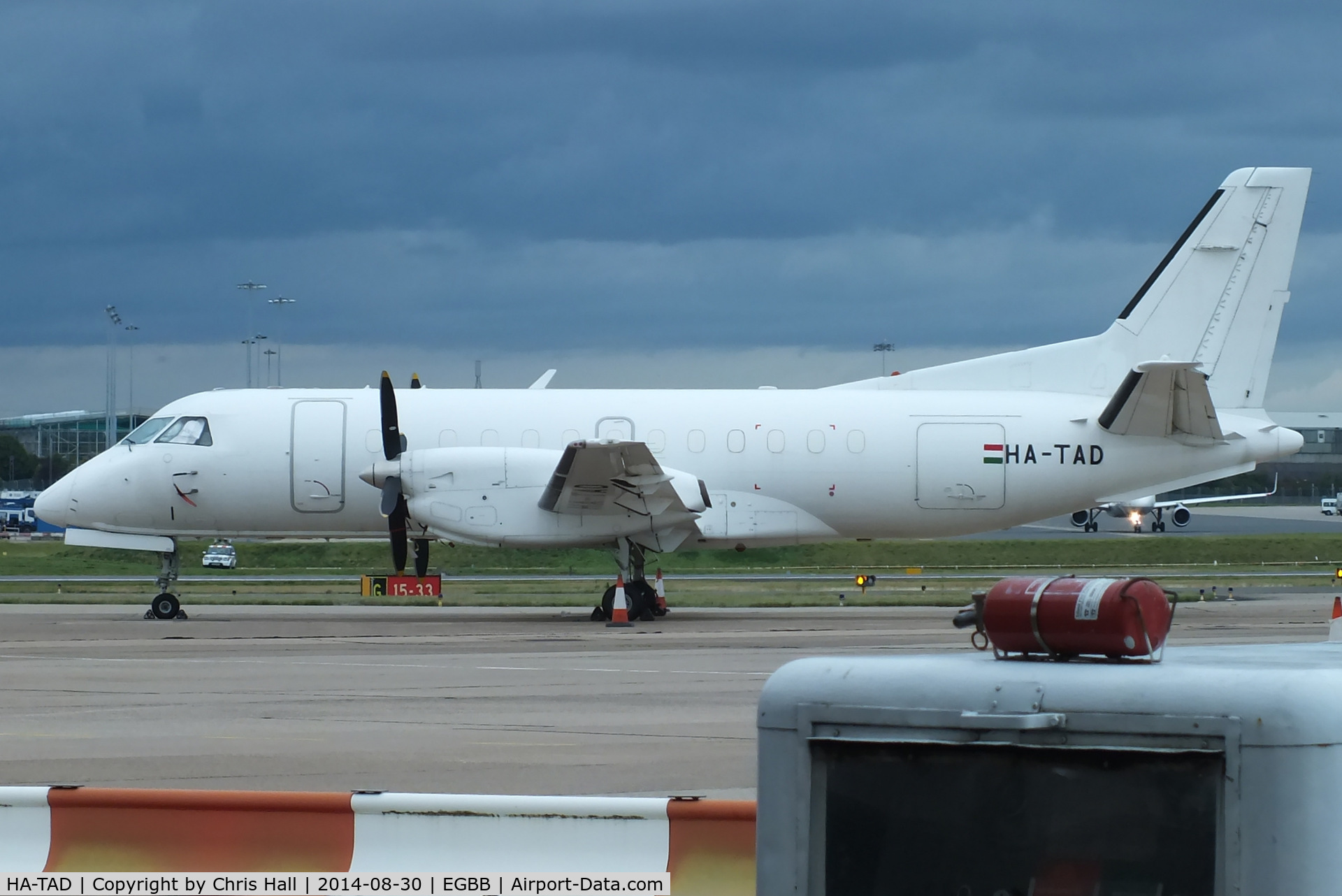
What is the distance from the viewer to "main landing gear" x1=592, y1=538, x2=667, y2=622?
2438cm

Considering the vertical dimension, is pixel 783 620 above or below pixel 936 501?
below

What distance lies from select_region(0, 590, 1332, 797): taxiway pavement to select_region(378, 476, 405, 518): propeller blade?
1.97m

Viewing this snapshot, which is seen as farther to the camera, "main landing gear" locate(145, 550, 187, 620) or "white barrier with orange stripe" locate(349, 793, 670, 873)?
"main landing gear" locate(145, 550, 187, 620)

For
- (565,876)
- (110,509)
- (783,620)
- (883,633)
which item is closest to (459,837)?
(565,876)

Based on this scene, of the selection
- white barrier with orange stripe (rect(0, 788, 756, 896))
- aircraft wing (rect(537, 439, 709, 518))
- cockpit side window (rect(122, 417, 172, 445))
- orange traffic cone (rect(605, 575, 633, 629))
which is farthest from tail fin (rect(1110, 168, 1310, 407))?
white barrier with orange stripe (rect(0, 788, 756, 896))

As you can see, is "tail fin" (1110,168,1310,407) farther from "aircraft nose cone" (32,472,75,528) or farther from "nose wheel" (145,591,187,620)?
"aircraft nose cone" (32,472,75,528)

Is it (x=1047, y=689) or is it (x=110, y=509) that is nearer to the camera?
(x=1047, y=689)

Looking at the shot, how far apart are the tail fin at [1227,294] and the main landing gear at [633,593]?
328 inches

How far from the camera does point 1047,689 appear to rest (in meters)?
3.51

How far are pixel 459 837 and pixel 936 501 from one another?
62.0 feet

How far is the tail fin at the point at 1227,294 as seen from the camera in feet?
82.7

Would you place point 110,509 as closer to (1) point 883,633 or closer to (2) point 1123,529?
(1) point 883,633

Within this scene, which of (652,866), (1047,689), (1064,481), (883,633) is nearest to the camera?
(1047,689)

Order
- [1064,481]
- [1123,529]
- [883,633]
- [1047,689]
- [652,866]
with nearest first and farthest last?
[1047,689], [652,866], [883,633], [1064,481], [1123,529]
